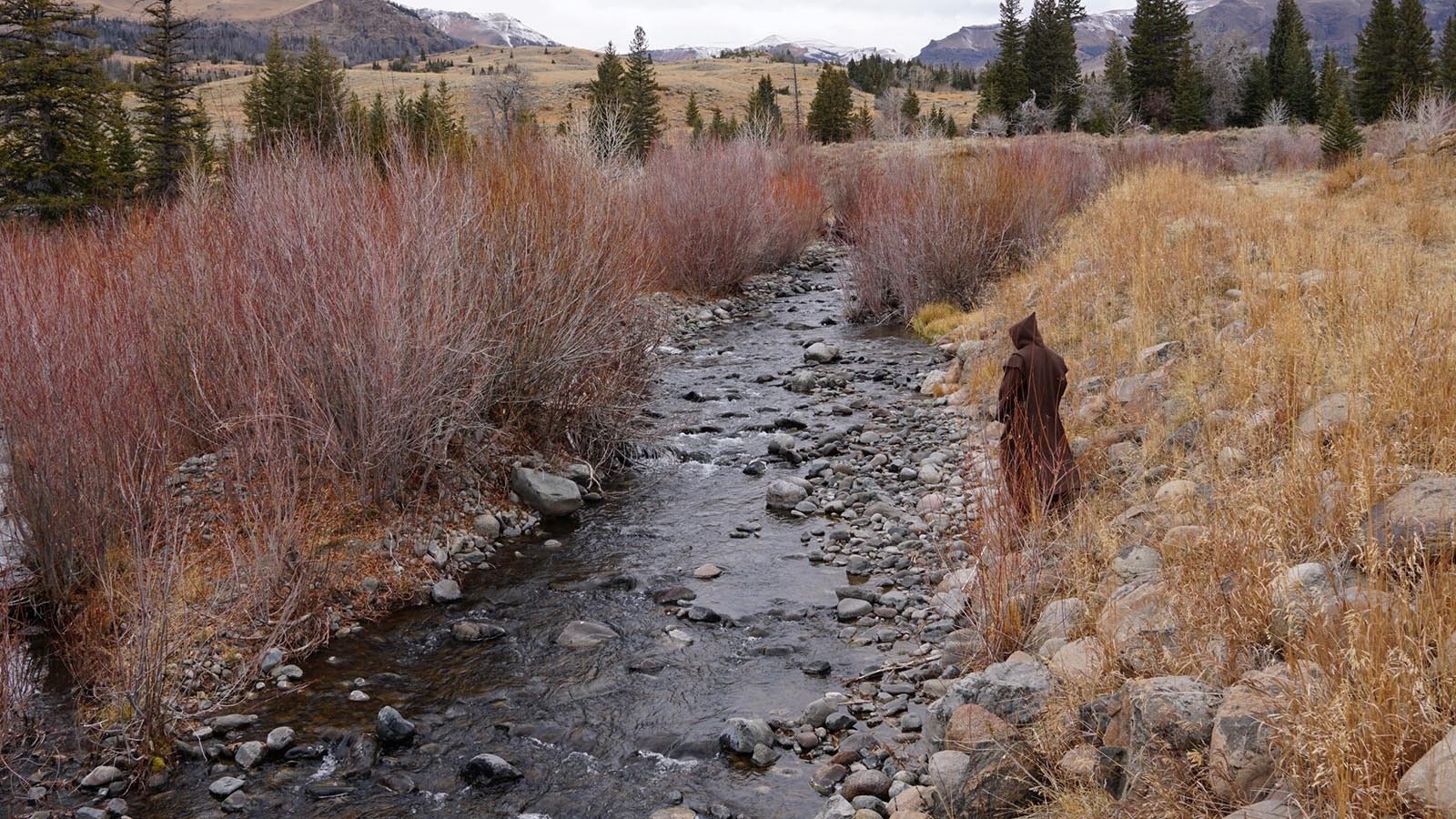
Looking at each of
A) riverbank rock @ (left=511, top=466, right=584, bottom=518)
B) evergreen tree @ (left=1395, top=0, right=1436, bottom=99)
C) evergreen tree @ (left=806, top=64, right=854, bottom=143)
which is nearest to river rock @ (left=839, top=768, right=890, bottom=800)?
riverbank rock @ (left=511, top=466, right=584, bottom=518)

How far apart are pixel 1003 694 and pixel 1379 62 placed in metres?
57.8

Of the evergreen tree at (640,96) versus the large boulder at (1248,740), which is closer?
the large boulder at (1248,740)

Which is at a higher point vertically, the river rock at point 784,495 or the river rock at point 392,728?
the river rock at point 784,495

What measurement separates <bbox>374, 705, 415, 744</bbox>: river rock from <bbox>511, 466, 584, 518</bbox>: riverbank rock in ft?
11.1

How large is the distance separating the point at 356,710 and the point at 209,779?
843 mm

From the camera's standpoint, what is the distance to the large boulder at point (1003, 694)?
4.24 meters

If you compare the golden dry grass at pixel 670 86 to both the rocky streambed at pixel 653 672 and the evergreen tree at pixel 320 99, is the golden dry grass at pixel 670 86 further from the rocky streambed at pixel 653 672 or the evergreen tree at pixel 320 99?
the rocky streambed at pixel 653 672

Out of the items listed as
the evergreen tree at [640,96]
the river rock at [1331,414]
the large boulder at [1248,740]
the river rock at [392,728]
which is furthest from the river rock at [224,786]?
the evergreen tree at [640,96]

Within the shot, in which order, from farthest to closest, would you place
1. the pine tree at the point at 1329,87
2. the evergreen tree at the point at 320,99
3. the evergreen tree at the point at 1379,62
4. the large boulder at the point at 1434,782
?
the evergreen tree at the point at 1379,62, the pine tree at the point at 1329,87, the evergreen tree at the point at 320,99, the large boulder at the point at 1434,782

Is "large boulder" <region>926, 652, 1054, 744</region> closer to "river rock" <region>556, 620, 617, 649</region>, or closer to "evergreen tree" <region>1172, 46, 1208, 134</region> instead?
"river rock" <region>556, 620, 617, 649</region>

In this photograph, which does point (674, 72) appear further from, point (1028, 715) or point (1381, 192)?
point (1028, 715)

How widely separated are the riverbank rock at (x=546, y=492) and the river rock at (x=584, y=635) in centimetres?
216

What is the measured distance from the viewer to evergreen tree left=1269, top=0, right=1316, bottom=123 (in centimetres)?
5106

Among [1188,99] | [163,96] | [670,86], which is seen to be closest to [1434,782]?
[163,96]
